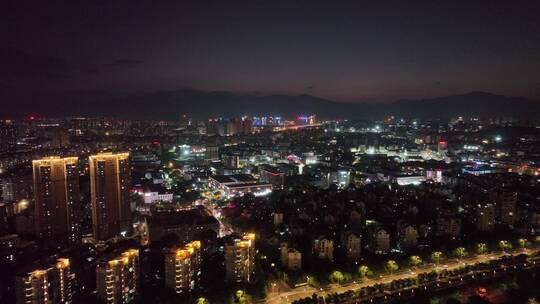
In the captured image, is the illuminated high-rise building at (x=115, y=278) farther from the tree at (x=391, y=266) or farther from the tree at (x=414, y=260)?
the tree at (x=414, y=260)

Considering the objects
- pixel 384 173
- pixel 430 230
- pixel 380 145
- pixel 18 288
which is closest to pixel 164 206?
pixel 18 288

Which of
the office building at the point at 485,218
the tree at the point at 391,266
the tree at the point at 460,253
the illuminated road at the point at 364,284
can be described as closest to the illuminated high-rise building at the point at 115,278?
the illuminated road at the point at 364,284

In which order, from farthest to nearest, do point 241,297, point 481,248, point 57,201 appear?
1. point 57,201
2. point 481,248
3. point 241,297

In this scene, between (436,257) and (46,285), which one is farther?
(436,257)

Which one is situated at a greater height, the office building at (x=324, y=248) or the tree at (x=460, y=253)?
the office building at (x=324, y=248)

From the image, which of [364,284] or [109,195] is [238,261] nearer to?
[364,284]

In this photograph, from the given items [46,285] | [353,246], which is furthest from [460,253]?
[46,285]
